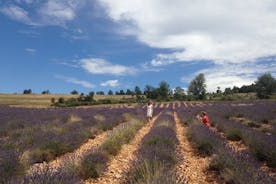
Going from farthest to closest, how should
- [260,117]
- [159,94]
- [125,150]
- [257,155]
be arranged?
1. [159,94]
2. [260,117]
3. [125,150]
4. [257,155]

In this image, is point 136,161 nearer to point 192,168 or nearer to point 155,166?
point 155,166

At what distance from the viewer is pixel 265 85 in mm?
70000

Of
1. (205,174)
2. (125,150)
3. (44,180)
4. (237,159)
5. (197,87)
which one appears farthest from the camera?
(197,87)

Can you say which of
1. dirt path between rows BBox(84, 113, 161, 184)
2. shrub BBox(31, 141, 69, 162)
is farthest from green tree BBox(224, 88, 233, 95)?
shrub BBox(31, 141, 69, 162)

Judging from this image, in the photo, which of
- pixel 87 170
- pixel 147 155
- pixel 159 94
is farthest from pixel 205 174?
pixel 159 94

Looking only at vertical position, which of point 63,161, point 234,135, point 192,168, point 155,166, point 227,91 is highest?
point 227,91

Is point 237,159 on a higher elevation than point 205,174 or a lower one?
higher

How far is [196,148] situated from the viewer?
28.0 feet

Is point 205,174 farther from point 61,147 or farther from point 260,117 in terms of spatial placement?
point 260,117

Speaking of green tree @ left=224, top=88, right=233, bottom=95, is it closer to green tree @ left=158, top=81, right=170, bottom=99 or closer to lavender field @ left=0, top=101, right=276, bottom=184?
green tree @ left=158, top=81, right=170, bottom=99

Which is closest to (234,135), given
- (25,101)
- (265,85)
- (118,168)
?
(118,168)

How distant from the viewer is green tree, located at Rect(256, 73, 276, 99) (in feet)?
225

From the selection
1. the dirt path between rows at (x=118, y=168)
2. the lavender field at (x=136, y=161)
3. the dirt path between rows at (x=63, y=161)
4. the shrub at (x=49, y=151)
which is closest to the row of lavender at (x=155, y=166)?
the lavender field at (x=136, y=161)

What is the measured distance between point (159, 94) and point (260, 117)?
7196 centimetres
